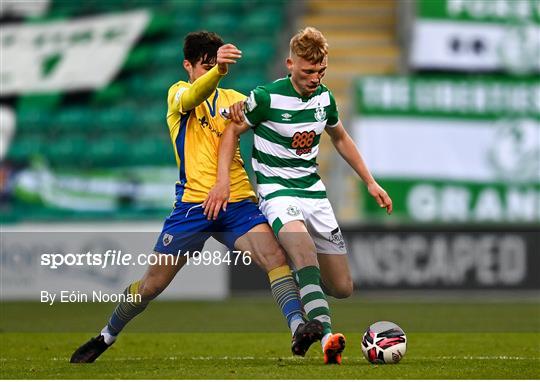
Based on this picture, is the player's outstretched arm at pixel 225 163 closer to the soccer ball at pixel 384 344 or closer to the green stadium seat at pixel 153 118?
the soccer ball at pixel 384 344

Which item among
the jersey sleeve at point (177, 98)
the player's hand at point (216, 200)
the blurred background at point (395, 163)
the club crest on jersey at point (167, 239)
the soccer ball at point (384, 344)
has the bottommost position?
the blurred background at point (395, 163)

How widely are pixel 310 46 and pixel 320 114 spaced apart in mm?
475

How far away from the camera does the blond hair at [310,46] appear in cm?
668

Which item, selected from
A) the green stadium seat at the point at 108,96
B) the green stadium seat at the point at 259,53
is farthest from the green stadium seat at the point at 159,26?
the green stadium seat at the point at 259,53

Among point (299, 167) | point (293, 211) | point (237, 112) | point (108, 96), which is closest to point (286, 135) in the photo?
point (299, 167)

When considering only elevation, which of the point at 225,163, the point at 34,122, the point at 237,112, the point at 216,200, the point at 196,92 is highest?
the point at 196,92

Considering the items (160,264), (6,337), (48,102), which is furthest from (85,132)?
(160,264)

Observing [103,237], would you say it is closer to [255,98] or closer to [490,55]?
[490,55]

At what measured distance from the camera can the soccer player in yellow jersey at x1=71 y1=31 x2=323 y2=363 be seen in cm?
688

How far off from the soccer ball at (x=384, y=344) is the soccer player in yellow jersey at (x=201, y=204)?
1.80 feet

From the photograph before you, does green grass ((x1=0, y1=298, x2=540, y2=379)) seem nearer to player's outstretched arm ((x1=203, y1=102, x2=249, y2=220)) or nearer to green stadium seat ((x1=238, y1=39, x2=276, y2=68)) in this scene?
player's outstretched arm ((x1=203, y1=102, x2=249, y2=220))

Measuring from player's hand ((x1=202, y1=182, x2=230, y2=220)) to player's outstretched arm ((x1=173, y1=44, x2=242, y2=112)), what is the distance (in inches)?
19.1

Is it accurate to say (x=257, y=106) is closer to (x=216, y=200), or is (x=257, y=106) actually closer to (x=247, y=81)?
(x=216, y=200)

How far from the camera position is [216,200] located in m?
6.77
